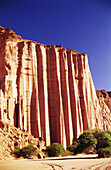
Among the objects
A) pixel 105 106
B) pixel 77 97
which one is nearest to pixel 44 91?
pixel 77 97

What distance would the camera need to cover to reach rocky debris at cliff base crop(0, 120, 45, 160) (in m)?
27.3

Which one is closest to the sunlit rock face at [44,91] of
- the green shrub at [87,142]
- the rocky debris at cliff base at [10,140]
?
the rocky debris at cliff base at [10,140]

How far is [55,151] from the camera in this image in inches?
1339

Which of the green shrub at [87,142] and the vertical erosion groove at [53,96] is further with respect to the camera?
the vertical erosion groove at [53,96]

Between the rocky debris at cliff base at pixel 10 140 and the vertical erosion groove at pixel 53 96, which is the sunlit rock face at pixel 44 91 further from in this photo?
the rocky debris at cliff base at pixel 10 140

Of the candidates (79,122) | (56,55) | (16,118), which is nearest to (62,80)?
(56,55)

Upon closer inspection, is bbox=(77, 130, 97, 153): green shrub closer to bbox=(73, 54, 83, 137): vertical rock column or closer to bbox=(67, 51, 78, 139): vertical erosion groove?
bbox=(67, 51, 78, 139): vertical erosion groove

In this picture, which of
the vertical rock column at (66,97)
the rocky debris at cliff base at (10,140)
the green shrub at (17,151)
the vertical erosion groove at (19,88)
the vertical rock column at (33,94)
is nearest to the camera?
the rocky debris at cliff base at (10,140)

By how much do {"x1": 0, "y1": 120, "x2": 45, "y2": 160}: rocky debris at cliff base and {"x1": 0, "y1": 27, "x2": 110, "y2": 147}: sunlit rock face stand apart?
6.90ft

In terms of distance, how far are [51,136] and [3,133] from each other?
46.9ft

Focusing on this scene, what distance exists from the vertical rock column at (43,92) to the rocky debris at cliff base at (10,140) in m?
6.02

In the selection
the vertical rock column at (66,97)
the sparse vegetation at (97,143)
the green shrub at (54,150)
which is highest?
the vertical rock column at (66,97)

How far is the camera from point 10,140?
1172 inches

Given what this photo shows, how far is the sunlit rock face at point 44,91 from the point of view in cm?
3819
